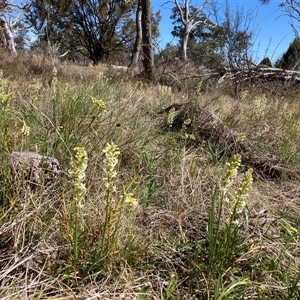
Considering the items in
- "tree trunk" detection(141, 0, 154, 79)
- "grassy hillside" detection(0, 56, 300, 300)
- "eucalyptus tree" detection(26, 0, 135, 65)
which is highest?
"eucalyptus tree" detection(26, 0, 135, 65)

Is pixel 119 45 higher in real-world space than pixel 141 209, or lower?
higher

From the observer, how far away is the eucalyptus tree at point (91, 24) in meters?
20.9

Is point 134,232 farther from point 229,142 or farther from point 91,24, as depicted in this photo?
point 91,24

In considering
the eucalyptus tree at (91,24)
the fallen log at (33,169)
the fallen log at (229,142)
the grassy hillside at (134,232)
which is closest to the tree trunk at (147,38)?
the fallen log at (229,142)

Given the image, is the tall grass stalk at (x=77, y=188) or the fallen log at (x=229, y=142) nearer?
the tall grass stalk at (x=77, y=188)

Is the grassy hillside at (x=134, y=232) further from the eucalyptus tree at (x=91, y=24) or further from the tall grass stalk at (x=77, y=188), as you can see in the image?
the eucalyptus tree at (x=91, y=24)

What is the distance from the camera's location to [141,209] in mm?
1560

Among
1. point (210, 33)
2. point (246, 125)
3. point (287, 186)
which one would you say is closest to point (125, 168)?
point (287, 186)

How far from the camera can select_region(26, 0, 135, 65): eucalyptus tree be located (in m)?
20.9

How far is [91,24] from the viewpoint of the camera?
888 inches

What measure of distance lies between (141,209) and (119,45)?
2451cm

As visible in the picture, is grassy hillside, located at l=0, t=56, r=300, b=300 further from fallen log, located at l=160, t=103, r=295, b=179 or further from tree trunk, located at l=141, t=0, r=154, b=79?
tree trunk, located at l=141, t=0, r=154, b=79

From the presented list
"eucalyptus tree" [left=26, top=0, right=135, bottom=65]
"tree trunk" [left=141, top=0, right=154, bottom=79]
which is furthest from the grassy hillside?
"eucalyptus tree" [left=26, top=0, right=135, bottom=65]

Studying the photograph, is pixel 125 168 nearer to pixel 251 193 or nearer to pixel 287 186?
pixel 251 193
